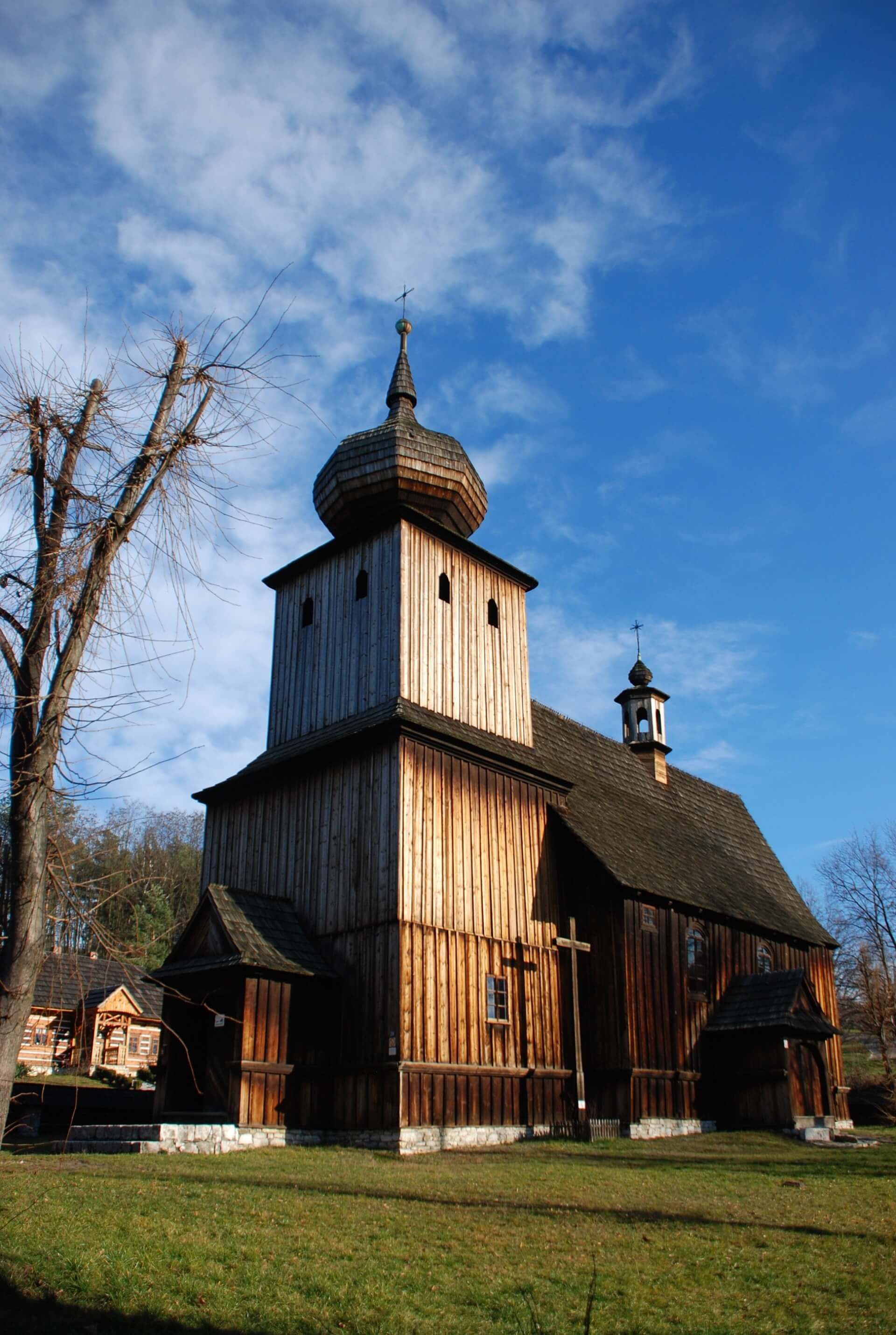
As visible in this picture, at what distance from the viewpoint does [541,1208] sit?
11.1m

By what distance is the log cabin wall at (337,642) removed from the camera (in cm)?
2175

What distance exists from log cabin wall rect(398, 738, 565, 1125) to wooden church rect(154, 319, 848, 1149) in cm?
5

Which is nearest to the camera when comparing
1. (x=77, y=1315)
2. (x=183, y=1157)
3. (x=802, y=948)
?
(x=77, y=1315)

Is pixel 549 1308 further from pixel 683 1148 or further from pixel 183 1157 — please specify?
pixel 683 1148

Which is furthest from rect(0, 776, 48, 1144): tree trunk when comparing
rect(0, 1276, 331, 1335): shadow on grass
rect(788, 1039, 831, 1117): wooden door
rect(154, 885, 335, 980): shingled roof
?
rect(788, 1039, 831, 1117): wooden door

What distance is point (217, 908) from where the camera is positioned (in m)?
18.9

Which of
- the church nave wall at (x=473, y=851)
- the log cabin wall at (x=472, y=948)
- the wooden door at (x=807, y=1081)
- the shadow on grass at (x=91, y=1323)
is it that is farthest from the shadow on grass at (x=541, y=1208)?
the wooden door at (x=807, y=1081)

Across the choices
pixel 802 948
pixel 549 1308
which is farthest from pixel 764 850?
pixel 549 1308

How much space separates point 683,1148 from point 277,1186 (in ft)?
30.2

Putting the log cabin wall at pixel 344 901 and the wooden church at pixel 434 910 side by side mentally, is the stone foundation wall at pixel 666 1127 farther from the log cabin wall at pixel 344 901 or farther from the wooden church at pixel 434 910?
the log cabin wall at pixel 344 901

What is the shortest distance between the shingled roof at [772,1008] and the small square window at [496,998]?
20.6 feet

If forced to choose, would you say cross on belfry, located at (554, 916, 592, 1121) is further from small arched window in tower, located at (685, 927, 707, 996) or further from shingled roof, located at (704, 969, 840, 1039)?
shingled roof, located at (704, 969, 840, 1039)

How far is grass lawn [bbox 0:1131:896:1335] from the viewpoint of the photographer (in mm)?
7082

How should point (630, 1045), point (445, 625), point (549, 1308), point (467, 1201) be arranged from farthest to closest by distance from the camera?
point (445, 625) < point (630, 1045) < point (467, 1201) < point (549, 1308)
